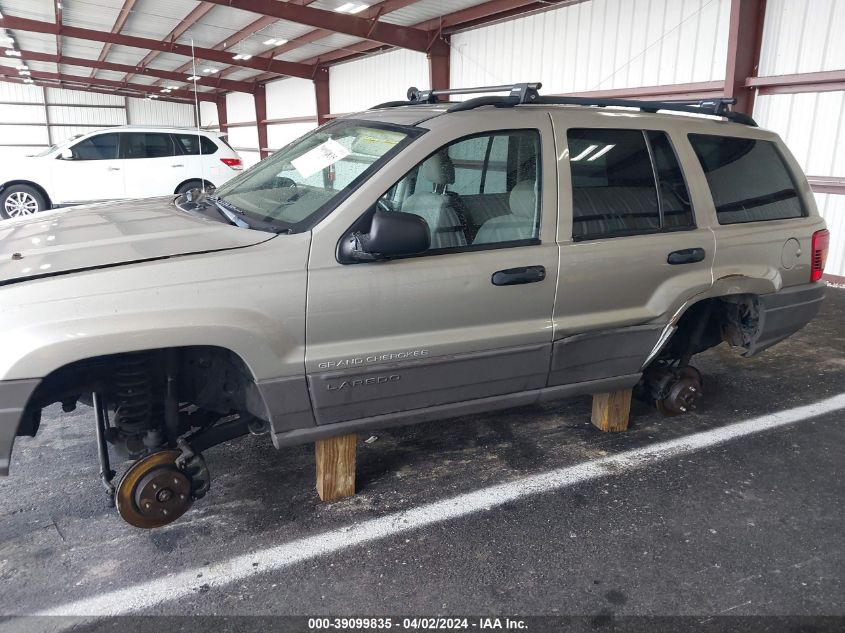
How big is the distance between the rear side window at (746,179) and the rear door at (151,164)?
1035 centimetres

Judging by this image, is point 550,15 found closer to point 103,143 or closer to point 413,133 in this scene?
point 103,143

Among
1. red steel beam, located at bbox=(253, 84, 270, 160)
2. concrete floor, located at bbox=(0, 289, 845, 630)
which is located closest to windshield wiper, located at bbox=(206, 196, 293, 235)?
concrete floor, located at bbox=(0, 289, 845, 630)

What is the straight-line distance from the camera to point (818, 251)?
381 centimetres

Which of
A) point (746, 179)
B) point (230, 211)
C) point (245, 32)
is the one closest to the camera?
point (230, 211)

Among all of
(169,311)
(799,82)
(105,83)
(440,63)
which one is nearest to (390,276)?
(169,311)

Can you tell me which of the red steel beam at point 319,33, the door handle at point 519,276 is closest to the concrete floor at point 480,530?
the door handle at point 519,276

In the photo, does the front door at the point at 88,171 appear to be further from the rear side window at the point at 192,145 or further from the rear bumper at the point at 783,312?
the rear bumper at the point at 783,312

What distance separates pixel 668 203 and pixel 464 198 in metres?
1.15

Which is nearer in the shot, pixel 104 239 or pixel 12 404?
pixel 12 404

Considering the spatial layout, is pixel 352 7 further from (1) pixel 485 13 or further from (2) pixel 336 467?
(2) pixel 336 467

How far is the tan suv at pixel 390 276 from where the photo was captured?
233 cm

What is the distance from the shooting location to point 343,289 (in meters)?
2.54

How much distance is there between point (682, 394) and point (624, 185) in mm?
1490

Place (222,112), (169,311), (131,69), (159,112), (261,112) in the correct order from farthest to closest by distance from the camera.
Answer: (159,112), (222,112), (131,69), (261,112), (169,311)
